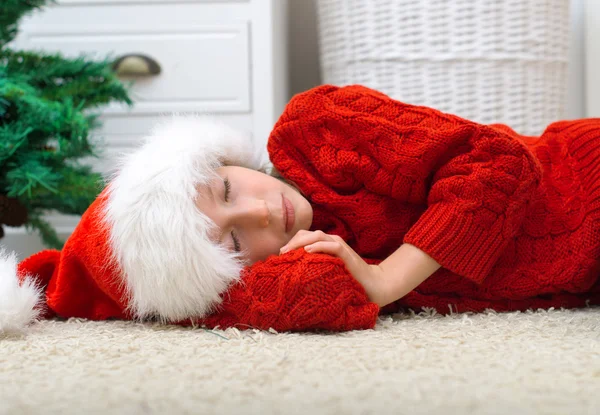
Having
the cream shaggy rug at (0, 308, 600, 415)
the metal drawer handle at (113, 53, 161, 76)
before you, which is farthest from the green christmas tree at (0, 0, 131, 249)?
the cream shaggy rug at (0, 308, 600, 415)

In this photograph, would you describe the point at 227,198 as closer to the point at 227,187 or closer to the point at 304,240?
the point at 227,187

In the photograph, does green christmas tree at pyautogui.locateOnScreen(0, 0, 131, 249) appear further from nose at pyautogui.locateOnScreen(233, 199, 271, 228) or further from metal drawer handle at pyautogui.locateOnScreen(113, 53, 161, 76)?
nose at pyautogui.locateOnScreen(233, 199, 271, 228)

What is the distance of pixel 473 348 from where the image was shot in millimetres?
628

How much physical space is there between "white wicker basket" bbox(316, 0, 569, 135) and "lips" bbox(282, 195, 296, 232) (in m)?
0.73

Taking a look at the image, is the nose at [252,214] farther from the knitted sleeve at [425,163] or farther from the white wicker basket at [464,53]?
the white wicker basket at [464,53]

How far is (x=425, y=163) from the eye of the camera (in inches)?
33.6

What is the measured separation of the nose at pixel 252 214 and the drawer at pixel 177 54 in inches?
29.3

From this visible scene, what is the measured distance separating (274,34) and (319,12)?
5.9 inches

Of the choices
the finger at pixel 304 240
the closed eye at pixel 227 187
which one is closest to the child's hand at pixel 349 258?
the finger at pixel 304 240

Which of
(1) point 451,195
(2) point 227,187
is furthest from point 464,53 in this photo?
(2) point 227,187

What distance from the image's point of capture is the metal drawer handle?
58.2 inches

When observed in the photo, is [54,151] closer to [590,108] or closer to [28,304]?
[28,304]

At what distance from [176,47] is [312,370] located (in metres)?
1.15

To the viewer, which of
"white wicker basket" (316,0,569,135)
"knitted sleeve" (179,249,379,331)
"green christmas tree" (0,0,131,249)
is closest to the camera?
"knitted sleeve" (179,249,379,331)
